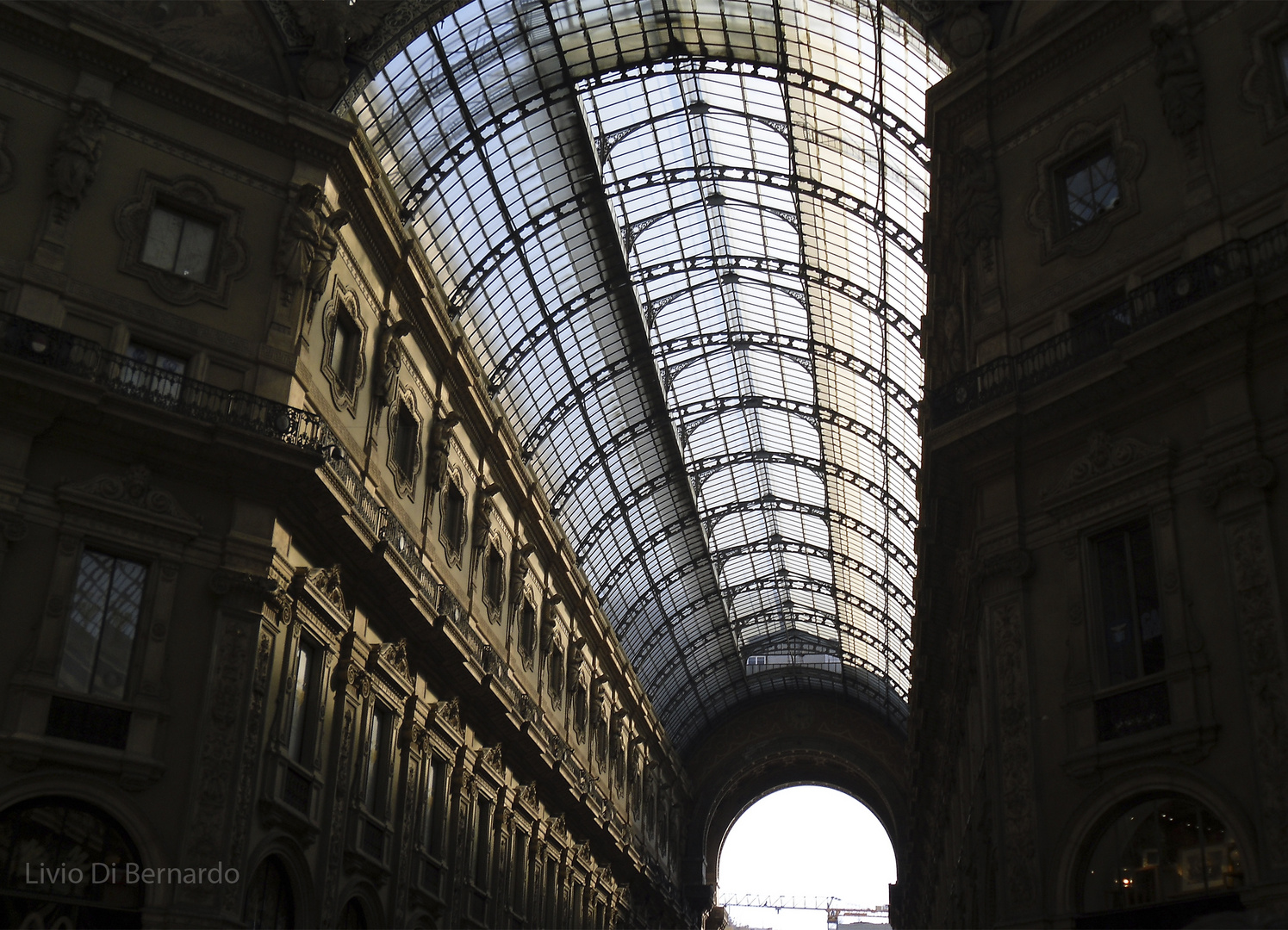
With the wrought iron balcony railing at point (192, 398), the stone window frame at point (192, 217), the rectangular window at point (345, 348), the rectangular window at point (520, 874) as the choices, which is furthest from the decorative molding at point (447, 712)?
the stone window frame at point (192, 217)

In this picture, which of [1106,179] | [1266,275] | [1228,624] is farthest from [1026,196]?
[1228,624]

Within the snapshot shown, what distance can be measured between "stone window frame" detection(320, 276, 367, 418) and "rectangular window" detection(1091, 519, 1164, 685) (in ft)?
52.7

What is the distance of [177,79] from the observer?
25375 mm

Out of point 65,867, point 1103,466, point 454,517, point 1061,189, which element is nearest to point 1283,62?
point 1061,189

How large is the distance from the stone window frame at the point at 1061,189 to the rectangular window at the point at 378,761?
705 inches

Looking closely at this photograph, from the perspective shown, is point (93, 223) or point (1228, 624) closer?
point (1228, 624)

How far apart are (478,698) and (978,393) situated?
17964 millimetres

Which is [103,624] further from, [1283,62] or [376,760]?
[1283,62]

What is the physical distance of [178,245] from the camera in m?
25.3

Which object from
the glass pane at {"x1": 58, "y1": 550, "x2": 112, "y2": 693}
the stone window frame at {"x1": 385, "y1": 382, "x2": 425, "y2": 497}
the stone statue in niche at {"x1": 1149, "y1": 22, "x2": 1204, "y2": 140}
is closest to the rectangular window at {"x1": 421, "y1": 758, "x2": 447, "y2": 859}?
the stone window frame at {"x1": 385, "y1": 382, "x2": 425, "y2": 497}

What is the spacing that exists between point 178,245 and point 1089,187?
17777 millimetres

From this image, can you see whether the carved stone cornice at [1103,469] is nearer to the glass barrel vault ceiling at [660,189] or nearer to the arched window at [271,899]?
the glass barrel vault ceiling at [660,189]

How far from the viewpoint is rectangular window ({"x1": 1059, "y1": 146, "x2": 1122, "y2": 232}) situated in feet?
→ 76.3

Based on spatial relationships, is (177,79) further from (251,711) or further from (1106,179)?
(1106,179)
